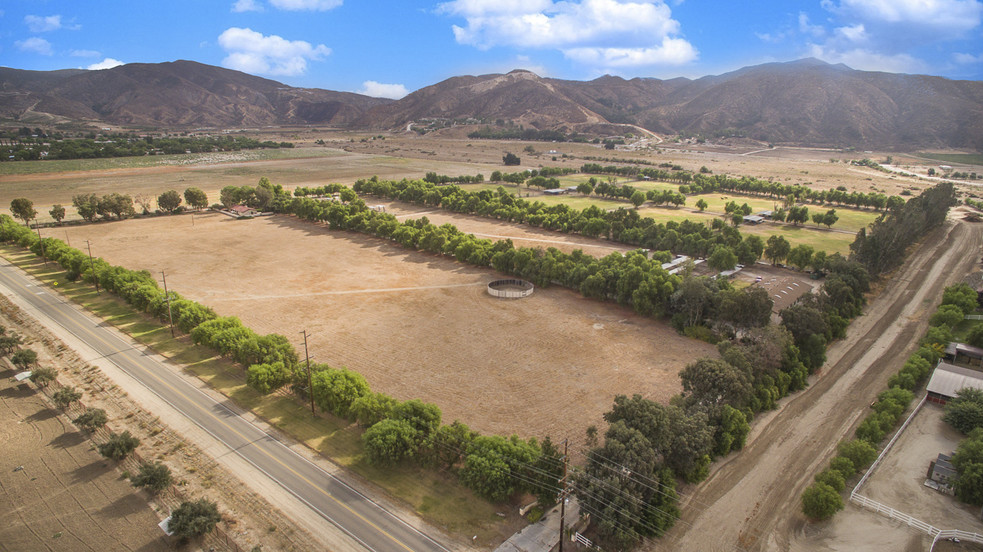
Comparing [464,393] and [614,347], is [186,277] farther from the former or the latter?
[614,347]

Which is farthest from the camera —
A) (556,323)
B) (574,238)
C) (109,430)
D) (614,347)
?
(574,238)

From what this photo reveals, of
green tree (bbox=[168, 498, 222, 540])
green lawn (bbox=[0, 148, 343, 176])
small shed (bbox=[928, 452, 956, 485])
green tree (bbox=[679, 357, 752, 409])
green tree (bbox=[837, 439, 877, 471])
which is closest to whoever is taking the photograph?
green tree (bbox=[168, 498, 222, 540])

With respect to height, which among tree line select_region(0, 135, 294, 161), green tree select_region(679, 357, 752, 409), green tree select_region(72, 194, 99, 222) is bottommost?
green tree select_region(679, 357, 752, 409)

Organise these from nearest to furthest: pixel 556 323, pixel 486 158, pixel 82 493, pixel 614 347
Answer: pixel 82 493 < pixel 614 347 < pixel 556 323 < pixel 486 158

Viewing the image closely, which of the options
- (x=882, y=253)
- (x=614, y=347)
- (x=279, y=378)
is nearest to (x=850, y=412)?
(x=614, y=347)

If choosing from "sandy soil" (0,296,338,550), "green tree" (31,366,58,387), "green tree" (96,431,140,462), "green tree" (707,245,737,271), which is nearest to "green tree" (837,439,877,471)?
"sandy soil" (0,296,338,550)

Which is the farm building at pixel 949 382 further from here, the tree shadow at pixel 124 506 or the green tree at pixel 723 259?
the tree shadow at pixel 124 506

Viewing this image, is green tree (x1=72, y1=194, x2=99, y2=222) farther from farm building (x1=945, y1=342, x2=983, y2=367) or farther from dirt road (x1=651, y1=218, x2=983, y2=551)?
farm building (x1=945, y1=342, x2=983, y2=367)
